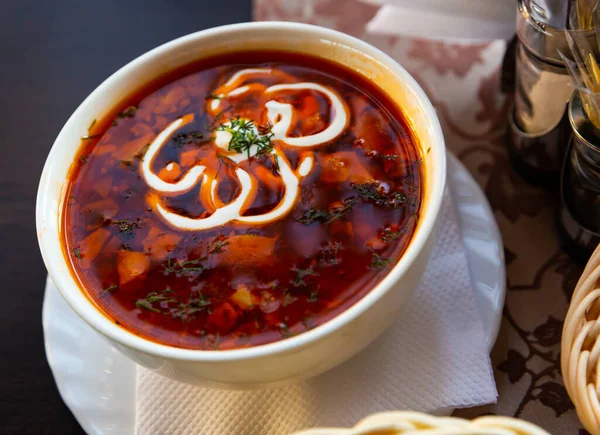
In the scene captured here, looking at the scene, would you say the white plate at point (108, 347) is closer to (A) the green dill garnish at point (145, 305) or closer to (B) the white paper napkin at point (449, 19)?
(A) the green dill garnish at point (145, 305)

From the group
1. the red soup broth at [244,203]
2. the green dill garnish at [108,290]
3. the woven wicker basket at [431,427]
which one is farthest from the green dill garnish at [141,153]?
the woven wicker basket at [431,427]

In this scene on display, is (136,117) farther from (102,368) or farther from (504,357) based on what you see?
(504,357)

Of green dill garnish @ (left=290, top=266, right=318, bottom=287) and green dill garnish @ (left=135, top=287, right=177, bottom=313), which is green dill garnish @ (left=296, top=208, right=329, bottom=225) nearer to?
green dill garnish @ (left=290, top=266, right=318, bottom=287)

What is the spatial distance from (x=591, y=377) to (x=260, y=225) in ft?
1.78

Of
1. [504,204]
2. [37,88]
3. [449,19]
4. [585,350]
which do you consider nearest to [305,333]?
[585,350]

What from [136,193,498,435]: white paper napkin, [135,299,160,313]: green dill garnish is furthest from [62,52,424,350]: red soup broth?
[136,193,498,435]: white paper napkin

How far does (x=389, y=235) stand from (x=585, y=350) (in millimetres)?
333

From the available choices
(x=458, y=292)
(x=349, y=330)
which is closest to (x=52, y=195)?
(x=349, y=330)

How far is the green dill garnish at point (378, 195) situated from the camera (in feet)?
3.87

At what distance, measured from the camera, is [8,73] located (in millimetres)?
1790

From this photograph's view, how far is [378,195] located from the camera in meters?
1.19

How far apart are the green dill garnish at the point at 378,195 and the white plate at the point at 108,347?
0.24 meters

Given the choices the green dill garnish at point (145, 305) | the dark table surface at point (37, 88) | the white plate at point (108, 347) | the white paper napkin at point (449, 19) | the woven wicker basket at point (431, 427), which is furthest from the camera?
the white paper napkin at point (449, 19)

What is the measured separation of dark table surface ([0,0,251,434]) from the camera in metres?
1.39
